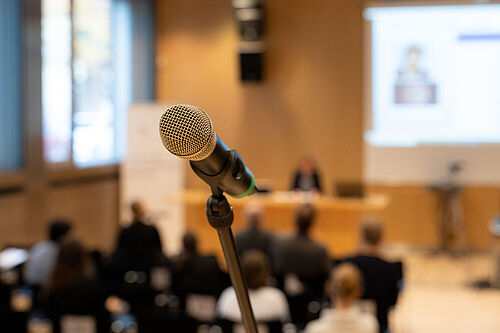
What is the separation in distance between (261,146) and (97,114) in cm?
254

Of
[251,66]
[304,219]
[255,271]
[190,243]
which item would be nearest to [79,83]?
[251,66]

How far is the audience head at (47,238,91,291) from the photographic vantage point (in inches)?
160

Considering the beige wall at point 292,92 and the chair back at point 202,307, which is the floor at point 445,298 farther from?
the chair back at point 202,307

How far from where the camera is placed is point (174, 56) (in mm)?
9883

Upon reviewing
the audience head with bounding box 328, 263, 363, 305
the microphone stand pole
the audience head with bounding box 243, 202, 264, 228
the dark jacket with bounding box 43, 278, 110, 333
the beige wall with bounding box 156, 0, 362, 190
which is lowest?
the dark jacket with bounding box 43, 278, 110, 333

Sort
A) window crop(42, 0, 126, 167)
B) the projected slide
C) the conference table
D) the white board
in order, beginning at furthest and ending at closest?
the white board, the projected slide, window crop(42, 0, 126, 167), the conference table

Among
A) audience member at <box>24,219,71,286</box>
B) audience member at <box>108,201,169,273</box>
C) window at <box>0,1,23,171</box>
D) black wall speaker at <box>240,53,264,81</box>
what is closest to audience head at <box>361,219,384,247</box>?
audience member at <box>108,201,169,273</box>

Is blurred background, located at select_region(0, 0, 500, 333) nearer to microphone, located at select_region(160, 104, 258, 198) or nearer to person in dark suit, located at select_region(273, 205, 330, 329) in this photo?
person in dark suit, located at select_region(273, 205, 330, 329)

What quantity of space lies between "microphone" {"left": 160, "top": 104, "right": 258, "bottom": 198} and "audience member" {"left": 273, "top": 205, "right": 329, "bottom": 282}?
13.1 feet

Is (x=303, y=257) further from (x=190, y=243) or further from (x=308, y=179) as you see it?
(x=308, y=179)

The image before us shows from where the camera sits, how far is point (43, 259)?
4953mm

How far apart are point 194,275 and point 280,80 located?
552 cm

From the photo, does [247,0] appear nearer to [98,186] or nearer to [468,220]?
[98,186]

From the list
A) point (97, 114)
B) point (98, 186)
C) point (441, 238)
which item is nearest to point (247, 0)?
point (97, 114)
